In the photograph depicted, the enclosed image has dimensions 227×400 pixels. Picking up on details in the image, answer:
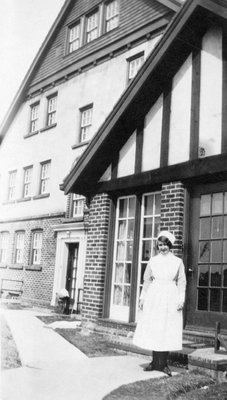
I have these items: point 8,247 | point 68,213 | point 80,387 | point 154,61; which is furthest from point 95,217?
point 8,247

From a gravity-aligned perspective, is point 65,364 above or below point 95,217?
below

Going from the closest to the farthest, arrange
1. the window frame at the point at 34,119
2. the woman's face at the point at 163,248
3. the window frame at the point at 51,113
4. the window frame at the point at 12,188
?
the woman's face at the point at 163,248
the window frame at the point at 12,188
the window frame at the point at 51,113
the window frame at the point at 34,119

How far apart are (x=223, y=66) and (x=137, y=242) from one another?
343 cm

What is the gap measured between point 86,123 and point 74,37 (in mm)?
4203

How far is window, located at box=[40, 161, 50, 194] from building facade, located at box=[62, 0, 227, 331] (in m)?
7.88

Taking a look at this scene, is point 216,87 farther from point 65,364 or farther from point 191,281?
point 65,364

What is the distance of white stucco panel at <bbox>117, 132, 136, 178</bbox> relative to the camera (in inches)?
332

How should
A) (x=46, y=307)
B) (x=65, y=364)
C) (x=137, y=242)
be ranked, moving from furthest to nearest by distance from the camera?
(x=46, y=307) → (x=137, y=242) → (x=65, y=364)

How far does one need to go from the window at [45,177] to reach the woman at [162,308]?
11.5m

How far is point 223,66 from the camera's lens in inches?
284

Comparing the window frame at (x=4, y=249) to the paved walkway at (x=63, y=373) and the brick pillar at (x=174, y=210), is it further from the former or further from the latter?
the brick pillar at (x=174, y=210)

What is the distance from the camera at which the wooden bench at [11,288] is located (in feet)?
53.5

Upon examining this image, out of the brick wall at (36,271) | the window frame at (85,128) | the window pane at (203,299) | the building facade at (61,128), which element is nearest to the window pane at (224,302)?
the window pane at (203,299)

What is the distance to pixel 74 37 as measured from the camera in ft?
59.5
